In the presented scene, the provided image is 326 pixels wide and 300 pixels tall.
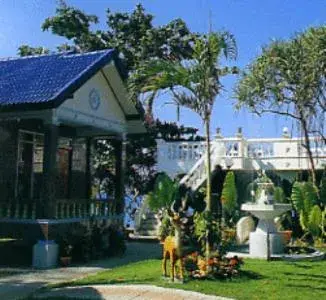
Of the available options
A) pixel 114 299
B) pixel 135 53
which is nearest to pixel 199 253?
pixel 114 299

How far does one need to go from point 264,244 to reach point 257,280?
3487 mm

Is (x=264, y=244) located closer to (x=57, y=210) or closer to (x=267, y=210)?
(x=267, y=210)

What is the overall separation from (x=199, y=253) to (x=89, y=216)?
539cm

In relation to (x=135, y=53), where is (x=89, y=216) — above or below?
below

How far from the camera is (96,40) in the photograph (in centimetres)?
2859

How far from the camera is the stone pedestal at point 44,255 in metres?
14.0

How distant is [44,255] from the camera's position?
46.0 feet

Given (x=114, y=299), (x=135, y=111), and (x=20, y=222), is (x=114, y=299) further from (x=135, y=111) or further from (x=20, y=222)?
(x=135, y=111)

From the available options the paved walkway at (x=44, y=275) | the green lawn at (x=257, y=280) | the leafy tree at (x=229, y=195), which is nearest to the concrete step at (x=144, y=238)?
the leafy tree at (x=229, y=195)

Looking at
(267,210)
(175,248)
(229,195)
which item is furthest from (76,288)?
(229,195)

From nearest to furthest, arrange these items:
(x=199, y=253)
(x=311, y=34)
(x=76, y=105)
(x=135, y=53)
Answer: (x=199, y=253) < (x=76, y=105) < (x=311, y=34) < (x=135, y=53)

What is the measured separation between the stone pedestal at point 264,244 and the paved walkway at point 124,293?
189 inches

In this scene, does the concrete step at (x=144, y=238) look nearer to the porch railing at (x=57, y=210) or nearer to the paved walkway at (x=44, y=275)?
the paved walkway at (x=44, y=275)

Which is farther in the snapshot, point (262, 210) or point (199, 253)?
point (262, 210)
